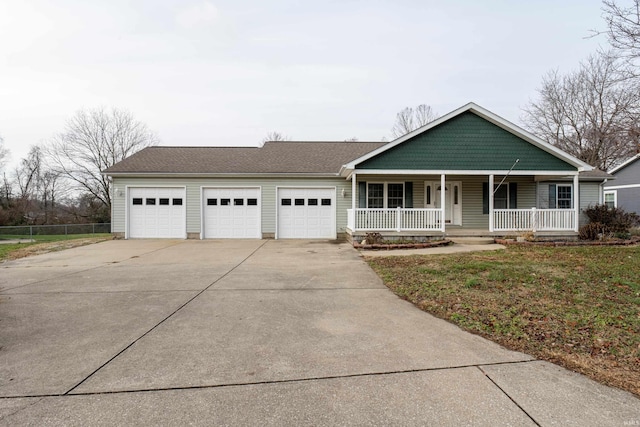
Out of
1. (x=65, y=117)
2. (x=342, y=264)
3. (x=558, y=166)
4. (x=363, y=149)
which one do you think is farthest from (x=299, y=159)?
(x=65, y=117)

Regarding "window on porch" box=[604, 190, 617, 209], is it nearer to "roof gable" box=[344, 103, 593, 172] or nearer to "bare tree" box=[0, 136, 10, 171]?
"roof gable" box=[344, 103, 593, 172]

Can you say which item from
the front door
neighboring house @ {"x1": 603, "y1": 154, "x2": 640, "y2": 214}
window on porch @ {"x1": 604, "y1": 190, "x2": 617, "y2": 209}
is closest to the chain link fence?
the front door

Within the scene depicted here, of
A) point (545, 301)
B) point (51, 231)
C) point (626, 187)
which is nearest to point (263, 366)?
point (545, 301)

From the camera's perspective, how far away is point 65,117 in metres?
28.7

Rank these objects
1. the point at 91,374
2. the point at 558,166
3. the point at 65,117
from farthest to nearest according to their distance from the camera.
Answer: the point at 65,117, the point at 558,166, the point at 91,374

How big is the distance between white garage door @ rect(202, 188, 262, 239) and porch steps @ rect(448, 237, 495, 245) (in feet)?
26.9

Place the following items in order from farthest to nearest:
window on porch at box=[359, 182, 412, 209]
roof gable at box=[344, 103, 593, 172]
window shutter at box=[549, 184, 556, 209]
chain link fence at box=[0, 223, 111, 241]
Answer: chain link fence at box=[0, 223, 111, 241] < window shutter at box=[549, 184, 556, 209] < window on porch at box=[359, 182, 412, 209] < roof gable at box=[344, 103, 593, 172]

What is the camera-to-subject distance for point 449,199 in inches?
585

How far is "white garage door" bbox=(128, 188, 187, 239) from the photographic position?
14672 millimetres

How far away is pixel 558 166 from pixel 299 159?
10669 mm

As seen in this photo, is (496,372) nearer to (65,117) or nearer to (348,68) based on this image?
(348,68)

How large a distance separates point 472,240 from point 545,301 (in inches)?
310

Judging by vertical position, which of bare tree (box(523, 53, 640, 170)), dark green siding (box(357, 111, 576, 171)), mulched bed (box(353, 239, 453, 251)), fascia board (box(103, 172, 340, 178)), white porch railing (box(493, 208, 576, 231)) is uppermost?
bare tree (box(523, 53, 640, 170))

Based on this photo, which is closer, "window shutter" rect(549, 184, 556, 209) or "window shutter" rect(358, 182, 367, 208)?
"window shutter" rect(358, 182, 367, 208)
